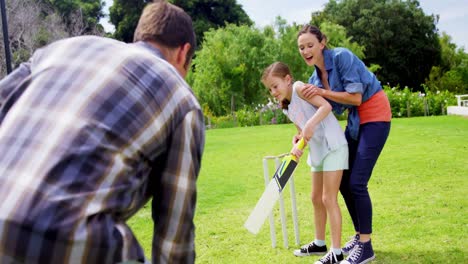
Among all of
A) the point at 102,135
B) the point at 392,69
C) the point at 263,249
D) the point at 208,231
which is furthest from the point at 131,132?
the point at 392,69

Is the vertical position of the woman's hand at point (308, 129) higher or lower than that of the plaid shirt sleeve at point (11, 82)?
lower

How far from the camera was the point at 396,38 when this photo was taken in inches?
1747

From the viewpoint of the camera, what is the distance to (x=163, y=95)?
6.00ft

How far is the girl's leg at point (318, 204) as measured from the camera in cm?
448

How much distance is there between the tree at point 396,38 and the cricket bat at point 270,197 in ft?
132

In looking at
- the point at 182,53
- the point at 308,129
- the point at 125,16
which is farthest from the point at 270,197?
the point at 125,16

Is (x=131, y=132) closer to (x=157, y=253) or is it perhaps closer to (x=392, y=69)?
(x=157, y=253)

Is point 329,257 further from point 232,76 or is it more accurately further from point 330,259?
point 232,76

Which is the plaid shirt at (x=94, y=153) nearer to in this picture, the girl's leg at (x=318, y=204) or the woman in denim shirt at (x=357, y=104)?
the woman in denim shirt at (x=357, y=104)

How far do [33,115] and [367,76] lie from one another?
3.03m

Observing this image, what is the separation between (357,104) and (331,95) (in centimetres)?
20

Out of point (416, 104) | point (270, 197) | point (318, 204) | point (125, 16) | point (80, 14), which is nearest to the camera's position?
point (270, 197)

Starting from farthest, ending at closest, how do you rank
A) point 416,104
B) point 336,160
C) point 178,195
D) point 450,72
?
point 450,72 → point 416,104 → point 336,160 → point 178,195

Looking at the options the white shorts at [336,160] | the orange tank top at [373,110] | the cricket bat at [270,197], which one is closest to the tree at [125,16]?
the orange tank top at [373,110]
